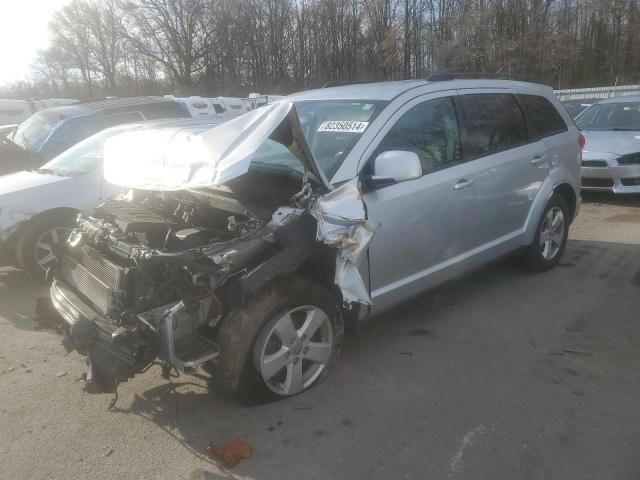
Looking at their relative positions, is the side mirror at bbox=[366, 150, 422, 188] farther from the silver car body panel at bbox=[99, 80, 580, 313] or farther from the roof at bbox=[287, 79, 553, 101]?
the roof at bbox=[287, 79, 553, 101]

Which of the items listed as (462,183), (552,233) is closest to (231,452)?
(462,183)

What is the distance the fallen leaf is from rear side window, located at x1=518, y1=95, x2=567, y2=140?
381 centimetres

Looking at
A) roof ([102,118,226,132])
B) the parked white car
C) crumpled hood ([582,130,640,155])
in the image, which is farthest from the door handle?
the parked white car

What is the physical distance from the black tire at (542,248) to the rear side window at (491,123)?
80 centimetres

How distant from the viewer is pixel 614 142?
329 inches

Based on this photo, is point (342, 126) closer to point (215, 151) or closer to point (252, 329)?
point (215, 151)

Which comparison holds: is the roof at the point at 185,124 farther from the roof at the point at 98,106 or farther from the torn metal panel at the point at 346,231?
the roof at the point at 98,106

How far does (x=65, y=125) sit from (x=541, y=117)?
21.8 feet

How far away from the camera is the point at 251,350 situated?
2863 millimetres

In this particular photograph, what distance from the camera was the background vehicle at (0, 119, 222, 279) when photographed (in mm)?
5176

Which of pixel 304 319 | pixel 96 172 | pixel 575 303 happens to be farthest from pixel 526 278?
pixel 96 172

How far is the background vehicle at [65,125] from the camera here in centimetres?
763

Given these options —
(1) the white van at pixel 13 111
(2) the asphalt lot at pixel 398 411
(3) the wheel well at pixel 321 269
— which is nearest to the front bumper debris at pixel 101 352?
(2) the asphalt lot at pixel 398 411

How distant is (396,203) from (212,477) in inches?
78.6
